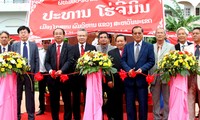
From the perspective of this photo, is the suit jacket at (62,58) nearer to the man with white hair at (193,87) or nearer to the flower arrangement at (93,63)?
the flower arrangement at (93,63)

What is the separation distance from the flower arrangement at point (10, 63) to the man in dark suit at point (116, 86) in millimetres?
1240

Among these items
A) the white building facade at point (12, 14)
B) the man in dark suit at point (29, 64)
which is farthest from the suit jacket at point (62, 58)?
the white building facade at point (12, 14)

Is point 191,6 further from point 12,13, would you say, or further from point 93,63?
point 93,63

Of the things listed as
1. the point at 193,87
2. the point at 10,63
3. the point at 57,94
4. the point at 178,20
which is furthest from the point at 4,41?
the point at 178,20

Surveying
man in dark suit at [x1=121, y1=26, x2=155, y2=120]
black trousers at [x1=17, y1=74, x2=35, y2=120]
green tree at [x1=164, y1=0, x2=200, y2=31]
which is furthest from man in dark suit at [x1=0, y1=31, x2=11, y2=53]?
green tree at [x1=164, y1=0, x2=200, y2=31]

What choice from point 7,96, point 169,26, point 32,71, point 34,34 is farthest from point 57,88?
point 169,26

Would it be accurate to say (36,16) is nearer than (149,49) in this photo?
No

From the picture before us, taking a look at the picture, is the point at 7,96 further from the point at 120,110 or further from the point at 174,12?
the point at 174,12

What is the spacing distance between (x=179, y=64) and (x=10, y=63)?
2.15 metres

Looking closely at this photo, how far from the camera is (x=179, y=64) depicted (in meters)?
4.05

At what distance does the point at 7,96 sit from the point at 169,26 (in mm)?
16277

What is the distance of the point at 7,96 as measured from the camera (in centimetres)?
428

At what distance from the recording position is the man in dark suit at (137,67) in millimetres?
4367

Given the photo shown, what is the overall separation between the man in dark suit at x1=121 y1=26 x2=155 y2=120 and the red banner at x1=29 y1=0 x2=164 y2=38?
0.87m
